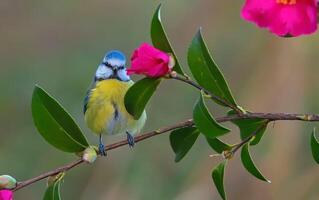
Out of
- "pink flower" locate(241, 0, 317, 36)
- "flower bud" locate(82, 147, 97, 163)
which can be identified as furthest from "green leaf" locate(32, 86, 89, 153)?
"pink flower" locate(241, 0, 317, 36)

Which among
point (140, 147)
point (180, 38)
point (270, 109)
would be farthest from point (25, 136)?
point (270, 109)

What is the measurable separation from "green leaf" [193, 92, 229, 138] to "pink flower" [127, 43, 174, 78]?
0.06 m

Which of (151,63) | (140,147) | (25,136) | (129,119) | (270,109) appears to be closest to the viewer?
(151,63)

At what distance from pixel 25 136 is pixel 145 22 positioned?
632mm

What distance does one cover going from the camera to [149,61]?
899mm

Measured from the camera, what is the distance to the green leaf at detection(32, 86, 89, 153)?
970 mm

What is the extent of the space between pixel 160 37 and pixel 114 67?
29.8 inches

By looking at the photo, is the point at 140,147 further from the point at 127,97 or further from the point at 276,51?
the point at 127,97

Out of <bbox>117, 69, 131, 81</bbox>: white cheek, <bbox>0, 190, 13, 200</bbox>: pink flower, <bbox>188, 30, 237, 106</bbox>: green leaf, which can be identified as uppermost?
<bbox>117, 69, 131, 81</bbox>: white cheek

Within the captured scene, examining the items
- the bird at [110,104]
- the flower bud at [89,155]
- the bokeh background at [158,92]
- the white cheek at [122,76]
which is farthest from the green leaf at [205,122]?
the bokeh background at [158,92]

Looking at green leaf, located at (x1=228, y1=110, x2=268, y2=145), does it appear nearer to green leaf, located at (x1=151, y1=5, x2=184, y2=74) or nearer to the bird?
green leaf, located at (x1=151, y1=5, x2=184, y2=74)

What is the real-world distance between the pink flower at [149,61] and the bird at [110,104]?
0.54 meters

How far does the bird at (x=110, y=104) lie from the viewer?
4.95 feet

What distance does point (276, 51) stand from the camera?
2.44 metres
